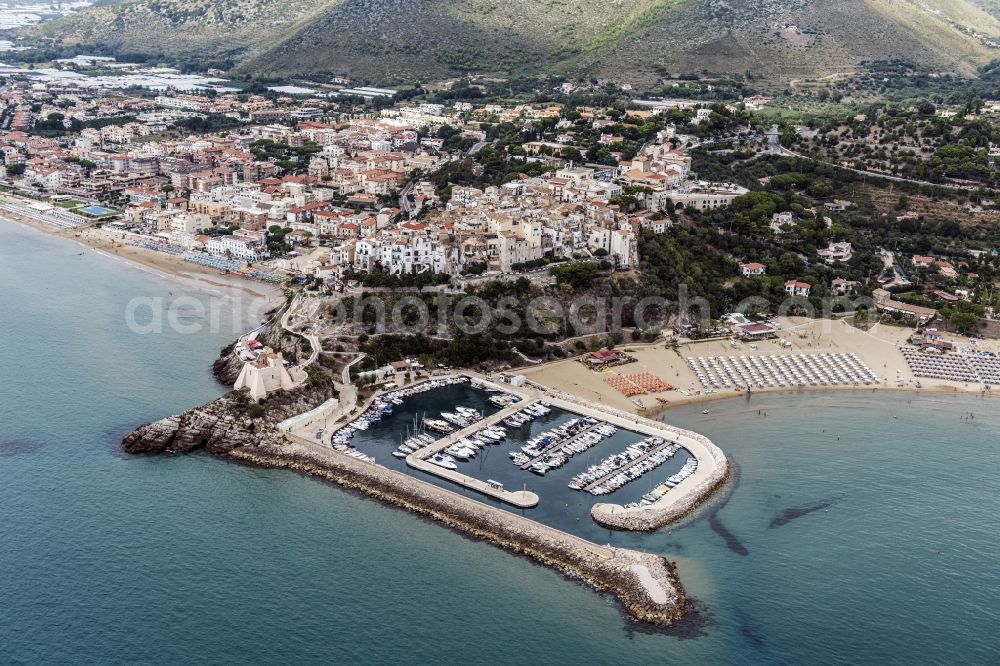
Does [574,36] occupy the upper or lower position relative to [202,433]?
upper

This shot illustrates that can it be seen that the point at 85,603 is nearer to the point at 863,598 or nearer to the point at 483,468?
the point at 483,468

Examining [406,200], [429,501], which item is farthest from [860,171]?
[429,501]

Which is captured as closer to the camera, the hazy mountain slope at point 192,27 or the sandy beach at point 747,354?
the sandy beach at point 747,354

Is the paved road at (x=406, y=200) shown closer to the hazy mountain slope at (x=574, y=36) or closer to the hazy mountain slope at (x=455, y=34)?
the hazy mountain slope at (x=574, y=36)

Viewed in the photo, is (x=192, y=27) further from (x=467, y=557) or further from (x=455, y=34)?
(x=467, y=557)

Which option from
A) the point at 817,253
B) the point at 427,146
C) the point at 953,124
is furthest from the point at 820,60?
the point at 817,253

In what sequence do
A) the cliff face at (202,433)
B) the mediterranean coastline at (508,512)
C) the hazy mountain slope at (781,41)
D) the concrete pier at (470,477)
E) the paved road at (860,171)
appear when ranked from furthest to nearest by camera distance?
the hazy mountain slope at (781,41), the paved road at (860,171), the cliff face at (202,433), the concrete pier at (470,477), the mediterranean coastline at (508,512)

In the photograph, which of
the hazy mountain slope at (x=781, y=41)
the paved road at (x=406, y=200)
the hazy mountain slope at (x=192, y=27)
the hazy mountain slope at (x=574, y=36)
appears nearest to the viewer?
the paved road at (x=406, y=200)

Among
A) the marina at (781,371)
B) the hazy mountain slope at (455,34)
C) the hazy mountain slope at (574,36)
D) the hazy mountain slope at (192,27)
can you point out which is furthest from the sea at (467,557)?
the hazy mountain slope at (192,27)
